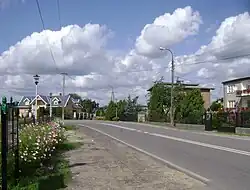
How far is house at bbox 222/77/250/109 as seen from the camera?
68381 millimetres

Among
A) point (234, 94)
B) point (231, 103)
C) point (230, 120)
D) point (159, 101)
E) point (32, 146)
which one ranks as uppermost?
point (234, 94)

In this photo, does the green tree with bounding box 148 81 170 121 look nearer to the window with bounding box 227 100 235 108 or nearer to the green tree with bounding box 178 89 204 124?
the green tree with bounding box 178 89 204 124

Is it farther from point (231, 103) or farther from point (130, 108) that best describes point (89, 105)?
point (231, 103)

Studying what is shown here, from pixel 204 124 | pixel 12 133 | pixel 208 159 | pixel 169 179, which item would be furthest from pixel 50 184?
pixel 204 124

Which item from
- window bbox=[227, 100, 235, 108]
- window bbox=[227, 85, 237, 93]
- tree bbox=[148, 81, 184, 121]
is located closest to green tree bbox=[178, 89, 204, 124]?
tree bbox=[148, 81, 184, 121]

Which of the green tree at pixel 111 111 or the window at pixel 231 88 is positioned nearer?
the window at pixel 231 88

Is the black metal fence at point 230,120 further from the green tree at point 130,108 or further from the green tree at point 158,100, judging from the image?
the green tree at point 130,108

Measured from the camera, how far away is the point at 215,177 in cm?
1123

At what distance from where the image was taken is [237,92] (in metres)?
69.8

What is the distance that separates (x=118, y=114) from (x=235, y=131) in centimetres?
5643

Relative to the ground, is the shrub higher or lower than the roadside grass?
higher

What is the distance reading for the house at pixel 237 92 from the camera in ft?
224

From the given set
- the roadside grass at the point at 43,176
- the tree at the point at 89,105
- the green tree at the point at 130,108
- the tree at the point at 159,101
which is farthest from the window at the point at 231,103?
the tree at the point at 89,105

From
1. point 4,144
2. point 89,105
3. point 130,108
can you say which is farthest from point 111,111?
point 4,144
